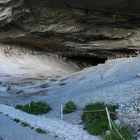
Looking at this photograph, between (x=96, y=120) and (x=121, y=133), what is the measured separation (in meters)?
2.84

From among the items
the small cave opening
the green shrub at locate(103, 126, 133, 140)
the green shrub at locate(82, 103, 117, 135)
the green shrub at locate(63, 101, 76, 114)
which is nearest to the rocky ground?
the small cave opening

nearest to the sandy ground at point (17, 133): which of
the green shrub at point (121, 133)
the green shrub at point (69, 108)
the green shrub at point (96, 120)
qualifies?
the green shrub at point (96, 120)

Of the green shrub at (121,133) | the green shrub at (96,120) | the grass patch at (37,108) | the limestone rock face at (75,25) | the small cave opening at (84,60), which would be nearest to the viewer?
the green shrub at (121,133)

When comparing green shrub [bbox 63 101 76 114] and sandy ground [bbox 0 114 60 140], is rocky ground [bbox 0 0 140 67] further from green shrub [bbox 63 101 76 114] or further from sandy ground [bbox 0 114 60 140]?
sandy ground [bbox 0 114 60 140]

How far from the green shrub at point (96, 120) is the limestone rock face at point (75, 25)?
1402 cm

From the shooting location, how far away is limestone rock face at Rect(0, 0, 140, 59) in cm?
3625

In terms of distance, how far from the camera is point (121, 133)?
1697 cm

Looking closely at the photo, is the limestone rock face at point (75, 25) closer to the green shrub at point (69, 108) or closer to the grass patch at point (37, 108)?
the grass patch at point (37, 108)

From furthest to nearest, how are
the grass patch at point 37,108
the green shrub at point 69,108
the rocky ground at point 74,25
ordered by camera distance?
the rocky ground at point 74,25 < the grass patch at point 37,108 < the green shrub at point 69,108

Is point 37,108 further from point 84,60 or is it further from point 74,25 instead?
point 84,60

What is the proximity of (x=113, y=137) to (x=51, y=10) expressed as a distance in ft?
75.7

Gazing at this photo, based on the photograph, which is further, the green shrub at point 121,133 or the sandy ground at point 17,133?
the sandy ground at point 17,133

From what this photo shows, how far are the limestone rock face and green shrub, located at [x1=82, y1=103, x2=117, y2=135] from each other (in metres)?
14.0

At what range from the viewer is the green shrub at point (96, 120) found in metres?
18.5
